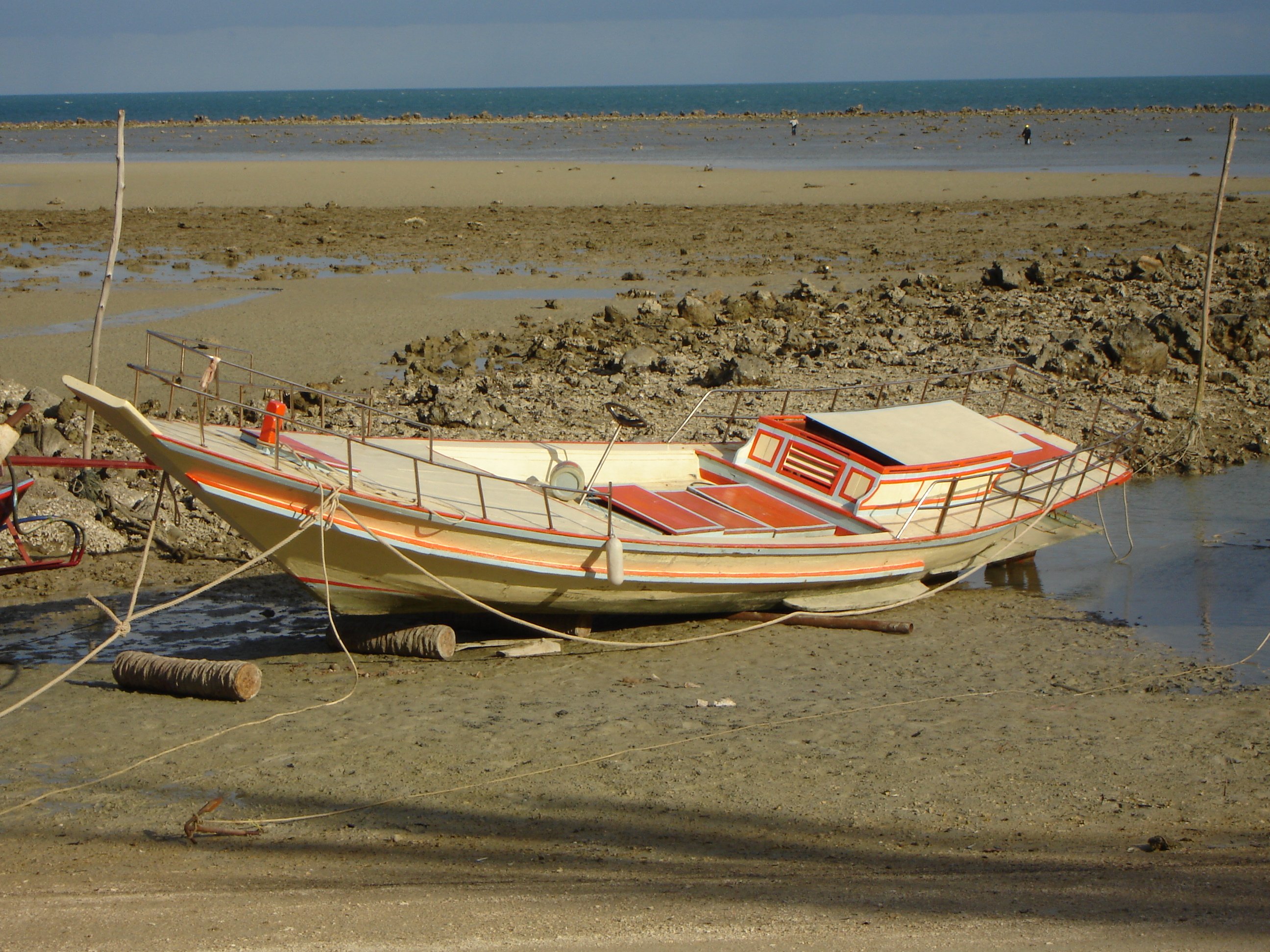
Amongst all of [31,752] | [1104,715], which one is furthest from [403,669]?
[1104,715]

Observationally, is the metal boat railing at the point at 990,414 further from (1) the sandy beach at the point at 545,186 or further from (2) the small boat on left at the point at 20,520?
(1) the sandy beach at the point at 545,186

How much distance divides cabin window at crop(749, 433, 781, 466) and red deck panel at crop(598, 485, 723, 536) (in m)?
1.19

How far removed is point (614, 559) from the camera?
7.98 m

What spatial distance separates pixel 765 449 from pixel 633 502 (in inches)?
63.6

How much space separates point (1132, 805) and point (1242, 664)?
284 cm

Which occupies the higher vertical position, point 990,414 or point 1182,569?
point 990,414

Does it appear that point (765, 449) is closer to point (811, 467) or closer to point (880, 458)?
point (811, 467)

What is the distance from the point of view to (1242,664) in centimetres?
828

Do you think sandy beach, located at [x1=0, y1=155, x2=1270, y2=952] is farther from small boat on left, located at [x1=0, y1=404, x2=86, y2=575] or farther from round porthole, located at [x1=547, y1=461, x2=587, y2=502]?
round porthole, located at [x1=547, y1=461, x2=587, y2=502]

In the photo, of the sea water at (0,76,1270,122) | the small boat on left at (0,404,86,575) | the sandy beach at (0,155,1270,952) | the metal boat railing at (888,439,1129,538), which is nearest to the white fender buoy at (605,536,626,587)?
the sandy beach at (0,155,1270,952)

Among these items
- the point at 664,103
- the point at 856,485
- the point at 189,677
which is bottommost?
the point at 189,677

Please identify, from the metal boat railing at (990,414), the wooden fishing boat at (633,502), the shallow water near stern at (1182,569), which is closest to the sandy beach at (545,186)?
the metal boat railing at (990,414)

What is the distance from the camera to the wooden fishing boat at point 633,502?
764 centimetres

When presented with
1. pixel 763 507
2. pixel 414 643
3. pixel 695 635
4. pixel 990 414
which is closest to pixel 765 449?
pixel 763 507
